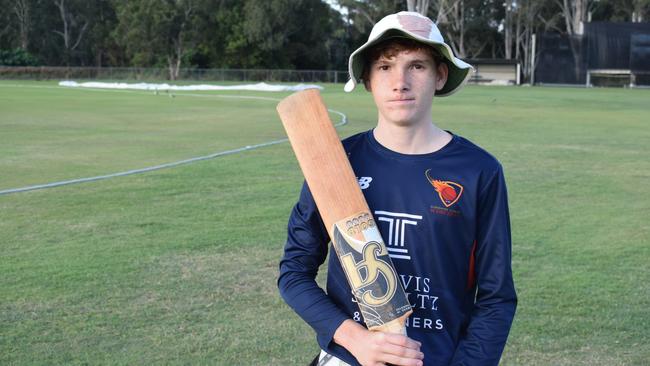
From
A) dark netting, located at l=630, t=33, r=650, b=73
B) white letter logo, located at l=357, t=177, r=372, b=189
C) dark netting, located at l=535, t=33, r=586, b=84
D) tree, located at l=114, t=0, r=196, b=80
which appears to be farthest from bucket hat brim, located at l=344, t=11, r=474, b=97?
tree, located at l=114, t=0, r=196, b=80

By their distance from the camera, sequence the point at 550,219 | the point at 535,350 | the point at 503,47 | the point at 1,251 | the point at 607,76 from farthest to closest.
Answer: the point at 503,47
the point at 607,76
the point at 550,219
the point at 1,251
the point at 535,350

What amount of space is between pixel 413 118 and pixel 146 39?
67007mm

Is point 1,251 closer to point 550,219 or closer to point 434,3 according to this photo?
point 550,219

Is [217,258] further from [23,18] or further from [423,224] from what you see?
[23,18]

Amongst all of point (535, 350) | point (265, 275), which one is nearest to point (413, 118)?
point (535, 350)

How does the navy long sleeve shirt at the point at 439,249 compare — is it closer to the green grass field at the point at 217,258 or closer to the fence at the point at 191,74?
the green grass field at the point at 217,258

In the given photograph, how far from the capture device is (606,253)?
6738 mm

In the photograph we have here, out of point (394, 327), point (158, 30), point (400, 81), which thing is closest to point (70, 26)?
point (158, 30)

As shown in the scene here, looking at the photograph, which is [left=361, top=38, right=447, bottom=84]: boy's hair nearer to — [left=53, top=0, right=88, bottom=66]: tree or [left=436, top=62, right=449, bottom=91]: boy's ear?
[left=436, top=62, right=449, bottom=91]: boy's ear

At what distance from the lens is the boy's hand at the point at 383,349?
2002 mm

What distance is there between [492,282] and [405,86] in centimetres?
61

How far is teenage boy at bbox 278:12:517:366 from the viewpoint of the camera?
223 centimetres

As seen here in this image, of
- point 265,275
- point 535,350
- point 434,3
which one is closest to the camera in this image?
point 535,350

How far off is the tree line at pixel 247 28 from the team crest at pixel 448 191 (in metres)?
57.5
